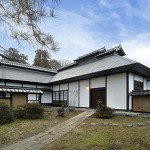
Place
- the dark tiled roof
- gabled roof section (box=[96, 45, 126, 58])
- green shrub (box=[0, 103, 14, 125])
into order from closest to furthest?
green shrub (box=[0, 103, 14, 125])
the dark tiled roof
gabled roof section (box=[96, 45, 126, 58])

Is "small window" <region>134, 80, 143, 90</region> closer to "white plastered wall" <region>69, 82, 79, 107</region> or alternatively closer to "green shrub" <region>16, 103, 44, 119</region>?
"white plastered wall" <region>69, 82, 79, 107</region>

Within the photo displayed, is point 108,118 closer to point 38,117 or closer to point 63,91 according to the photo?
point 38,117

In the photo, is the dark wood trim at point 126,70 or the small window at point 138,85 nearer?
the dark wood trim at point 126,70

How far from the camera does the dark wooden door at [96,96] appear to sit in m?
20.1

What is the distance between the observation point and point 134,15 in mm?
12008

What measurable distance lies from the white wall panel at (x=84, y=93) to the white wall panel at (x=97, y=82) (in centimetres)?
79

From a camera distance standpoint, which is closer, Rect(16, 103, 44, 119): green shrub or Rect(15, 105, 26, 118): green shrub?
Rect(16, 103, 44, 119): green shrub

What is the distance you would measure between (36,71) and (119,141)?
23.3 m

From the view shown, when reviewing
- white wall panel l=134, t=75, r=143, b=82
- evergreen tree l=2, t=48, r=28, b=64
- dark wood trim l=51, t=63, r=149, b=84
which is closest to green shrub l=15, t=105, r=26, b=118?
dark wood trim l=51, t=63, r=149, b=84

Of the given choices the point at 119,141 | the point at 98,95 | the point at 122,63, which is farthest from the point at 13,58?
the point at 98,95

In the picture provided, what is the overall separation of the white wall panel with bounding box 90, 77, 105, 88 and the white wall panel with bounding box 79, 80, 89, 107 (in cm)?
79

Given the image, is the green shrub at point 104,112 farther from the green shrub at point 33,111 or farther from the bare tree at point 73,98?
the bare tree at point 73,98

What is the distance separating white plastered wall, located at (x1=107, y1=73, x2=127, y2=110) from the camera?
1801 cm

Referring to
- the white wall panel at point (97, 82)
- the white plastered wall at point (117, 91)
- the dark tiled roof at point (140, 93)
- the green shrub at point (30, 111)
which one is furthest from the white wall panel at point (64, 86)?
the green shrub at point (30, 111)
